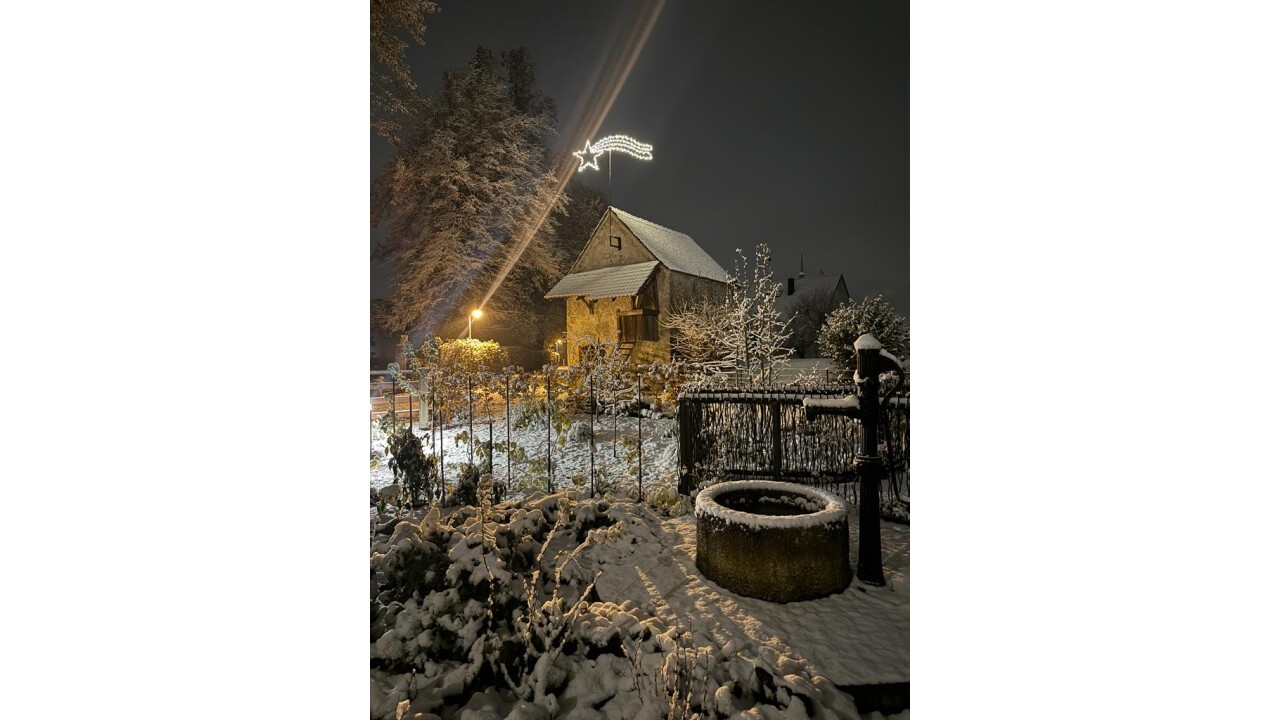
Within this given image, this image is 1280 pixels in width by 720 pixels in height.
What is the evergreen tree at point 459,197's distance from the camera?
6426 millimetres

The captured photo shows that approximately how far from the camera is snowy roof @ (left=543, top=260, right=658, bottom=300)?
8523mm

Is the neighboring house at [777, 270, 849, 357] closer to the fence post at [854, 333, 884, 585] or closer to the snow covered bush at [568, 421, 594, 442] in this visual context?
the snow covered bush at [568, 421, 594, 442]

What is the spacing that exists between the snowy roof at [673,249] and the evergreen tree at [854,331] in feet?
8.90

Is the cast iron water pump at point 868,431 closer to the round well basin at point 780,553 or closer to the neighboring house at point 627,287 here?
the round well basin at point 780,553

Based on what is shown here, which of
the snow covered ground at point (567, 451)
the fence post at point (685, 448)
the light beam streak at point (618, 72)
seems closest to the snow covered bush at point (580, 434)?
the snow covered ground at point (567, 451)

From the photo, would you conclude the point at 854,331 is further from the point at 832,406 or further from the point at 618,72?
the point at 618,72

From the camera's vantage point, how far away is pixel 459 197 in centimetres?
719

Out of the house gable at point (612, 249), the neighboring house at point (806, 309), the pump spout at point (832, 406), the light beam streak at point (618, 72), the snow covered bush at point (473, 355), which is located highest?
the house gable at point (612, 249)

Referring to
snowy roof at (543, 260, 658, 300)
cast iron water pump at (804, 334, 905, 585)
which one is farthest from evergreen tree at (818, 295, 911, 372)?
Answer: snowy roof at (543, 260, 658, 300)

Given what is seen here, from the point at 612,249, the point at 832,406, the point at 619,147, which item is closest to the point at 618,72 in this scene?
the point at 619,147

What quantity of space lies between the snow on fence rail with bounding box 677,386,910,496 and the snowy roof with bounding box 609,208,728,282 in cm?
558
